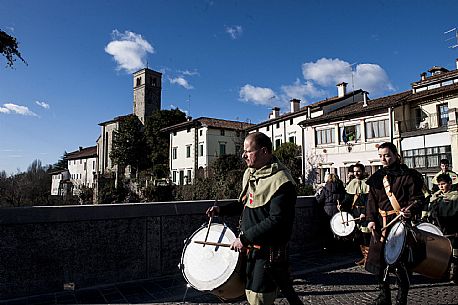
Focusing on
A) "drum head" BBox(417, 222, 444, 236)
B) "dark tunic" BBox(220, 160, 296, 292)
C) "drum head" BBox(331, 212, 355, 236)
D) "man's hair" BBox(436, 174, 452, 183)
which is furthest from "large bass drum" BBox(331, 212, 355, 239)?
"dark tunic" BBox(220, 160, 296, 292)

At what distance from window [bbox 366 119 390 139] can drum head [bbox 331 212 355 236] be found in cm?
2964

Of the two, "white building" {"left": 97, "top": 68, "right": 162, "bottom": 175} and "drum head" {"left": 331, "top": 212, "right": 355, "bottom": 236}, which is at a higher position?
"white building" {"left": 97, "top": 68, "right": 162, "bottom": 175}

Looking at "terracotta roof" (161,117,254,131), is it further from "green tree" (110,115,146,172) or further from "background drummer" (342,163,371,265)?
"background drummer" (342,163,371,265)

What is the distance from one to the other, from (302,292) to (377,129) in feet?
108

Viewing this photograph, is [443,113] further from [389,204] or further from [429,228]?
[389,204]

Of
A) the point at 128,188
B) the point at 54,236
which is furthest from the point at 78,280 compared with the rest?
the point at 128,188

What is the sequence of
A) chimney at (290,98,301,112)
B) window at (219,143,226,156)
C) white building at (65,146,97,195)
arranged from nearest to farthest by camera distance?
chimney at (290,98,301,112), window at (219,143,226,156), white building at (65,146,97,195)

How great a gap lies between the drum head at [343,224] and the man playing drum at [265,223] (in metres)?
4.45

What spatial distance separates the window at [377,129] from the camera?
34.4 metres

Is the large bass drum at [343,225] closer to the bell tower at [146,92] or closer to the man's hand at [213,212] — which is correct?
the man's hand at [213,212]

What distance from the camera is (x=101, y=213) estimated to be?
18.6 ft

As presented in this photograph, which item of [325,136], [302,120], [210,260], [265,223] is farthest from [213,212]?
[302,120]

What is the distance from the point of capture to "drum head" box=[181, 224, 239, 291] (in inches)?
122

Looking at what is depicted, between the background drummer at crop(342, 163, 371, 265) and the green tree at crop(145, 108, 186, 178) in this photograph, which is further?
the green tree at crop(145, 108, 186, 178)
